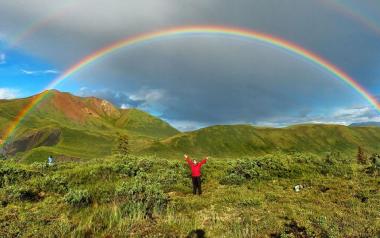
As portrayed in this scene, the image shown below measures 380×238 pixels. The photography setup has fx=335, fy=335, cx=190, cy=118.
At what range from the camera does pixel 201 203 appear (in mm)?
18062

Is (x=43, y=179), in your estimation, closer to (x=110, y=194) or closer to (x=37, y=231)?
(x=110, y=194)

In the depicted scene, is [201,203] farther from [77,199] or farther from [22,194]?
[22,194]

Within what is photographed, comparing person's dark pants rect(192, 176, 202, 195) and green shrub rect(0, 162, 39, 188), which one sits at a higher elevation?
green shrub rect(0, 162, 39, 188)

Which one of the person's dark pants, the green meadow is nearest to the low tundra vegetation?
the green meadow

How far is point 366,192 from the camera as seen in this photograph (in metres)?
19.2

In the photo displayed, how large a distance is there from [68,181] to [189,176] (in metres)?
9.13

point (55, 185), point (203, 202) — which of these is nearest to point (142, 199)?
point (203, 202)

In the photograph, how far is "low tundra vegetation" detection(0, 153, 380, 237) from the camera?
510 inches

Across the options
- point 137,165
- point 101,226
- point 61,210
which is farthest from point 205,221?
point 137,165

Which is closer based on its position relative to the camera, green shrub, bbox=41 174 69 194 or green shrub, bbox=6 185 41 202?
green shrub, bbox=6 185 41 202

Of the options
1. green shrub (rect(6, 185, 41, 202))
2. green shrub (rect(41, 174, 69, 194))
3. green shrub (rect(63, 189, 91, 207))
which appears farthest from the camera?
green shrub (rect(41, 174, 69, 194))

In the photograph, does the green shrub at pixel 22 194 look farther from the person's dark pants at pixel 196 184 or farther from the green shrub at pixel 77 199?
the person's dark pants at pixel 196 184

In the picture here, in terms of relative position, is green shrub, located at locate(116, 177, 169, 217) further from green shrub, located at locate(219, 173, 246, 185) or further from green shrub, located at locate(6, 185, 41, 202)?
green shrub, located at locate(219, 173, 246, 185)

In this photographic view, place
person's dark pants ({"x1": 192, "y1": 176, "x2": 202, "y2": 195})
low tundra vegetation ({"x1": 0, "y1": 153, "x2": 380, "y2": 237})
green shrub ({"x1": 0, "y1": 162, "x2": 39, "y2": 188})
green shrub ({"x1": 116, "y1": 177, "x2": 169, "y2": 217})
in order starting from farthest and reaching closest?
green shrub ({"x1": 0, "y1": 162, "x2": 39, "y2": 188}), person's dark pants ({"x1": 192, "y1": 176, "x2": 202, "y2": 195}), green shrub ({"x1": 116, "y1": 177, "x2": 169, "y2": 217}), low tundra vegetation ({"x1": 0, "y1": 153, "x2": 380, "y2": 237})
